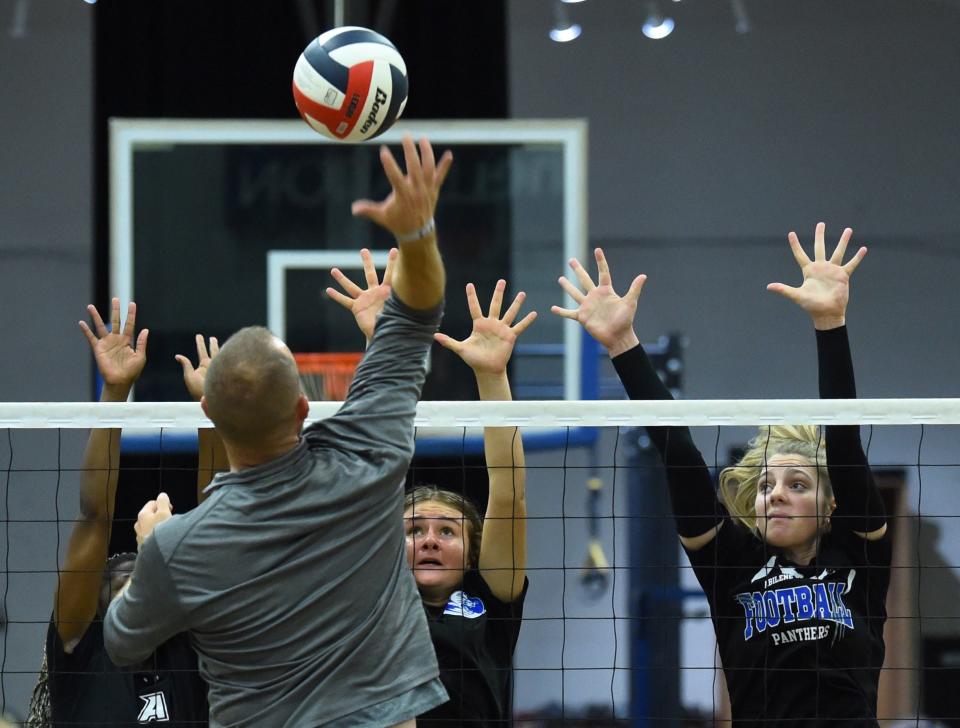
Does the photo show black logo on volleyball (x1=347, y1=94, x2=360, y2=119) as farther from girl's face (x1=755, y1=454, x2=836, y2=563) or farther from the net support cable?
girl's face (x1=755, y1=454, x2=836, y2=563)

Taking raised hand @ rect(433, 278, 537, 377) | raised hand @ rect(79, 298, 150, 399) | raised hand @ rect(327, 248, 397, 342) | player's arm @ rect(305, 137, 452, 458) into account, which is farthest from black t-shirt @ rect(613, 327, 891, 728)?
raised hand @ rect(79, 298, 150, 399)

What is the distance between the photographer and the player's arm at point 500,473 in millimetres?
3400

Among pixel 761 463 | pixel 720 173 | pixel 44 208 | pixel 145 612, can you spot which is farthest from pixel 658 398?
pixel 44 208

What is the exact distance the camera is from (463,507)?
12.0 feet

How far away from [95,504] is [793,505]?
6.48 feet

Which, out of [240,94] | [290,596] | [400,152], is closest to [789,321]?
[400,152]

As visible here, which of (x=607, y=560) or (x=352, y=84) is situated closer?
(x=352, y=84)

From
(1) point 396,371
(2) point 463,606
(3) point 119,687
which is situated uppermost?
(1) point 396,371

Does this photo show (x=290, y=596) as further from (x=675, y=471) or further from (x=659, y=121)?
(x=659, y=121)

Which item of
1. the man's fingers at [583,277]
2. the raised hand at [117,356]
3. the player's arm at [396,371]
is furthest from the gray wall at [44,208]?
the player's arm at [396,371]

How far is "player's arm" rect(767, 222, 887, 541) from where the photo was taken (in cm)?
338

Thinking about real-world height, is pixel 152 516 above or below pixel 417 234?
below

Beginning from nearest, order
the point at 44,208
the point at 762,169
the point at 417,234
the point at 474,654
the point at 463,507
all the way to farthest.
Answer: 1. the point at 417,234
2. the point at 474,654
3. the point at 463,507
4. the point at 44,208
5. the point at 762,169

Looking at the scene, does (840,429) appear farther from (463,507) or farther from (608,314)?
(463,507)
